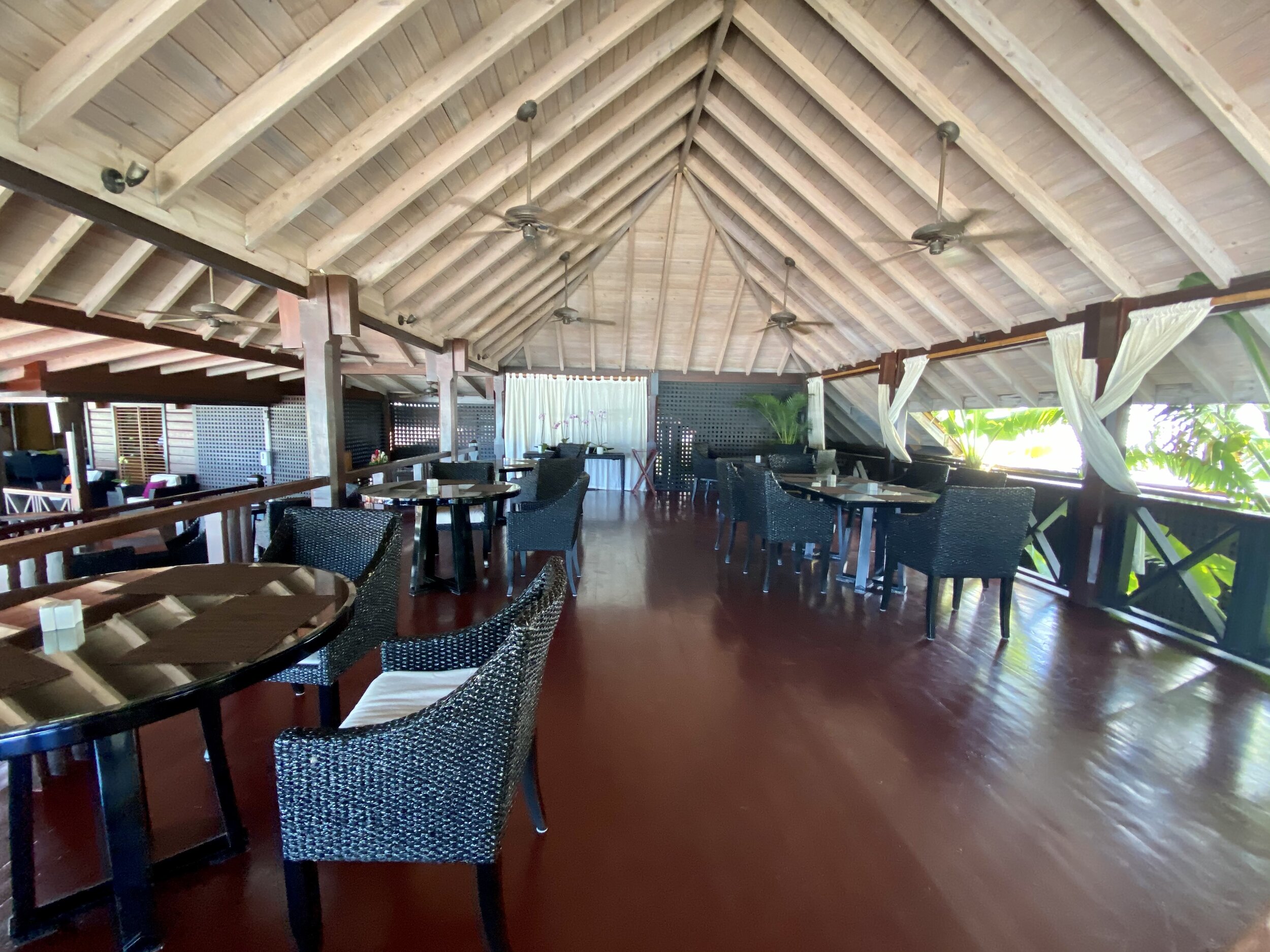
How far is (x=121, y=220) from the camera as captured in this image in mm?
2633

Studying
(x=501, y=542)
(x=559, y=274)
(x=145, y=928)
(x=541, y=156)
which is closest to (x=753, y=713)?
(x=145, y=928)

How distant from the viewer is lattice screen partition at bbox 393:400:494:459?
37.8ft

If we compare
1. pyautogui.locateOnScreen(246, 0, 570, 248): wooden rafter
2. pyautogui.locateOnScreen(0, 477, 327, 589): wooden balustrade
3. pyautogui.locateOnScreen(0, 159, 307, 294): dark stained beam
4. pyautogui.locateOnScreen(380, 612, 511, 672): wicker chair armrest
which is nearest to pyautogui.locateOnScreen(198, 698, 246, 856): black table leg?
pyautogui.locateOnScreen(380, 612, 511, 672): wicker chair armrest

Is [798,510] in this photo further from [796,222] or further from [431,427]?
[431,427]

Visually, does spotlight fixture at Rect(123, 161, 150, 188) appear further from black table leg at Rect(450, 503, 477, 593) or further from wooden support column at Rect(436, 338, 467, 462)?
wooden support column at Rect(436, 338, 467, 462)

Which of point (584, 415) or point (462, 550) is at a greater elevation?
point (584, 415)

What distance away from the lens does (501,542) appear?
226 inches

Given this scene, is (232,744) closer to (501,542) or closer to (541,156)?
(501,542)

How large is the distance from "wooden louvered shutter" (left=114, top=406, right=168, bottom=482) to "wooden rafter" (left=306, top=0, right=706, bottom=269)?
33.0 ft

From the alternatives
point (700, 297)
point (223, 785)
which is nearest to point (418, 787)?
point (223, 785)

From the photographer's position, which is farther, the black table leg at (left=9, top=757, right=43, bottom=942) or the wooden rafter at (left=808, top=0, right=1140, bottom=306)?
the wooden rafter at (left=808, top=0, right=1140, bottom=306)

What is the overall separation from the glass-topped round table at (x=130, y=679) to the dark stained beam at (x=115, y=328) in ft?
14.9

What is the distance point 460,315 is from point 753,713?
5754 millimetres

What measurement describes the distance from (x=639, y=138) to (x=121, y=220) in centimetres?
424
